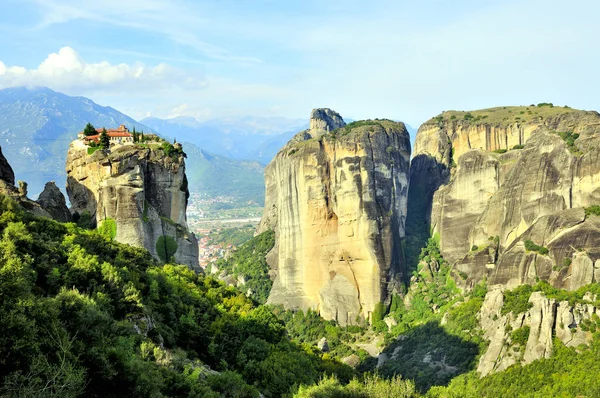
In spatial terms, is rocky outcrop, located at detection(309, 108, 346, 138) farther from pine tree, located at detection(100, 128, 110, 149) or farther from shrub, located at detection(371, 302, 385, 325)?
pine tree, located at detection(100, 128, 110, 149)

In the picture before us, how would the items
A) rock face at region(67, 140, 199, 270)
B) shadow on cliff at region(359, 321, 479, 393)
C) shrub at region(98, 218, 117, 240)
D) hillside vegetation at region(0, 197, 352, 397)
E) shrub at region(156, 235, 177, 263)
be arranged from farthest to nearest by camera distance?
1. shadow on cliff at region(359, 321, 479, 393)
2. shrub at region(156, 235, 177, 263)
3. rock face at region(67, 140, 199, 270)
4. shrub at region(98, 218, 117, 240)
5. hillside vegetation at region(0, 197, 352, 397)

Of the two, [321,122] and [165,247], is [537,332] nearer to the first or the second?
[165,247]

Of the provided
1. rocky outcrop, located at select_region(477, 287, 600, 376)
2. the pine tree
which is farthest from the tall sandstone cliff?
the pine tree

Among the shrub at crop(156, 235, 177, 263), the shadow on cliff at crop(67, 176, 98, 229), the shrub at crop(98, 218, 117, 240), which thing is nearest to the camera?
the shrub at crop(98, 218, 117, 240)

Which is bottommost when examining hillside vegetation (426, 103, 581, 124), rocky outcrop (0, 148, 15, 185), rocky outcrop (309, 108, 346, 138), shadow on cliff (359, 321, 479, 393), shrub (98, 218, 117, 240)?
shadow on cliff (359, 321, 479, 393)

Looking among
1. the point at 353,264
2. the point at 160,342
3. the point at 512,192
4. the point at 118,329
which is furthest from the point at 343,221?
the point at 118,329

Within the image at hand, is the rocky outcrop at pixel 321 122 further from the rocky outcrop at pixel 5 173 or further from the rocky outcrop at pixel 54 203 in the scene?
the rocky outcrop at pixel 5 173

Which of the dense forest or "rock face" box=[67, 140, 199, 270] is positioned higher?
"rock face" box=[67, 140, 199, 270]

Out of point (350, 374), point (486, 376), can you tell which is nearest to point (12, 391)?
point (350, 374)
